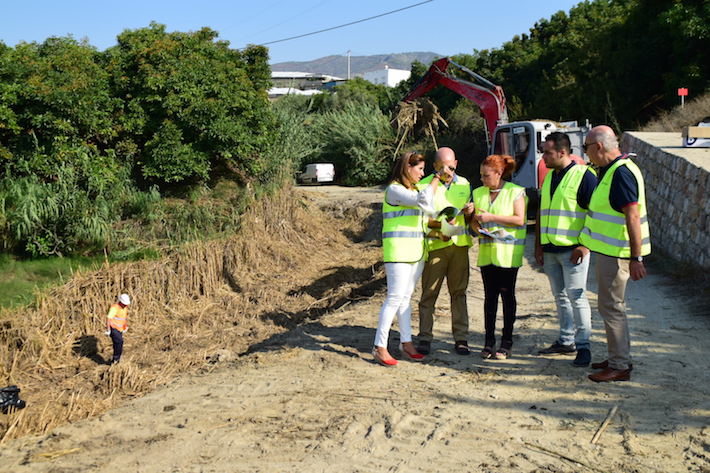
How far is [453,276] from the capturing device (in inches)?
266

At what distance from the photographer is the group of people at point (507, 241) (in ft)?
18.7

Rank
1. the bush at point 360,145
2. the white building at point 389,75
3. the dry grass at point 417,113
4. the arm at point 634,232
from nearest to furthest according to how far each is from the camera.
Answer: the arm at point 634,232
the dry grass at point 417,113
the bush at point 360,145
the white building at point 389,75

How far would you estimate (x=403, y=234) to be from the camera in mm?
6340

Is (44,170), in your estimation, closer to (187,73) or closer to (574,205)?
(187,73)

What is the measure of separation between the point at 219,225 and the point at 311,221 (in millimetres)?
2634

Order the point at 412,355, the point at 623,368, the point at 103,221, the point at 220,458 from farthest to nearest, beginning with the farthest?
1. the point at 103,221
2. the point at 412,355
3. the point at 623,368
4. the point at 220,458

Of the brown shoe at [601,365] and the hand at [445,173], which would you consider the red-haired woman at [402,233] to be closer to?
the hand at [445,173]

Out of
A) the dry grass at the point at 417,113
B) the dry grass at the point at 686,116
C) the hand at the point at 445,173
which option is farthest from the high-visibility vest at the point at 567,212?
the dry grass at the point at 417,113

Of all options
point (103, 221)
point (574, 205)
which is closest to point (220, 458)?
point (574, 205)

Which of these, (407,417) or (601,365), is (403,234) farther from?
(601,365)

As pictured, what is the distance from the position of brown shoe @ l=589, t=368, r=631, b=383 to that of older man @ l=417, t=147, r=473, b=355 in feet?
4.49

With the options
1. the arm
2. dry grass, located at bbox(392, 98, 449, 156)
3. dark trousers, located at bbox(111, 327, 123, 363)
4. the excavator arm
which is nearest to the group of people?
the arm

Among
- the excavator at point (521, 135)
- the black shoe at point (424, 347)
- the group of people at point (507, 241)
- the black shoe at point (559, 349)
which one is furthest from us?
the excavator at point (521, 135)

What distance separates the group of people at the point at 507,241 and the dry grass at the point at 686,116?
12.8m
